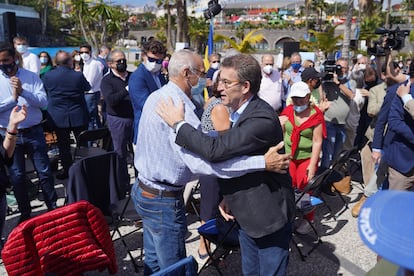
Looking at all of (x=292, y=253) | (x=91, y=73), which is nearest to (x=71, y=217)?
(x=292, y=253)

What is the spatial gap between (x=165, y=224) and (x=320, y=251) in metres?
2.04

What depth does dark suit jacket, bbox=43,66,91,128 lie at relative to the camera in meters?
5.37

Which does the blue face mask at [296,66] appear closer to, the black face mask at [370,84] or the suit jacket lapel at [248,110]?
the black face mask at [370,84]

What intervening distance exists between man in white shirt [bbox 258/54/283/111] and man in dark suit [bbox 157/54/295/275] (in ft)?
14.0

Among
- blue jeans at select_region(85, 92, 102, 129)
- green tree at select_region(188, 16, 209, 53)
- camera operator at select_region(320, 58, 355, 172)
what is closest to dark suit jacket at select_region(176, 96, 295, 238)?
camera operator at select_region(320, 58, 355, 172)

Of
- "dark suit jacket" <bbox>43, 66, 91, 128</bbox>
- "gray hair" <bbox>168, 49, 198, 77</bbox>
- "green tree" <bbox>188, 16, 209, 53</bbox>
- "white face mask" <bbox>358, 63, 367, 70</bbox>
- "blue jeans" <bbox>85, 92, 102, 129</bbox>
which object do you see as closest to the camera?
"gray hair" <bbox>168, 49, 198, 77</bbox>

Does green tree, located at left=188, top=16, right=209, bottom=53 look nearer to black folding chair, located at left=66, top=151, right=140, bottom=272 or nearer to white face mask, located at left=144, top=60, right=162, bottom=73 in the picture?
white face mask, located at left=144, top=60, right=162, bottom=73

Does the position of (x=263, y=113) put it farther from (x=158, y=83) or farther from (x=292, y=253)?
(x=158, y=83)

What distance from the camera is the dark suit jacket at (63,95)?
5371mm

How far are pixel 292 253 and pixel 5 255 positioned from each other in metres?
2.53

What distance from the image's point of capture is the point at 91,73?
300 inches

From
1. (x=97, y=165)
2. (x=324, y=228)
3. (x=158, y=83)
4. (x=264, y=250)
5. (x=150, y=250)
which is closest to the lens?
(x=264, y=250)

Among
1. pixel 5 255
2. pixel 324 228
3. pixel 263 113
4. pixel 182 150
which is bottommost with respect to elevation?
pixel 324 228

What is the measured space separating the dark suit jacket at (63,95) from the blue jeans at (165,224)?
126 inches
